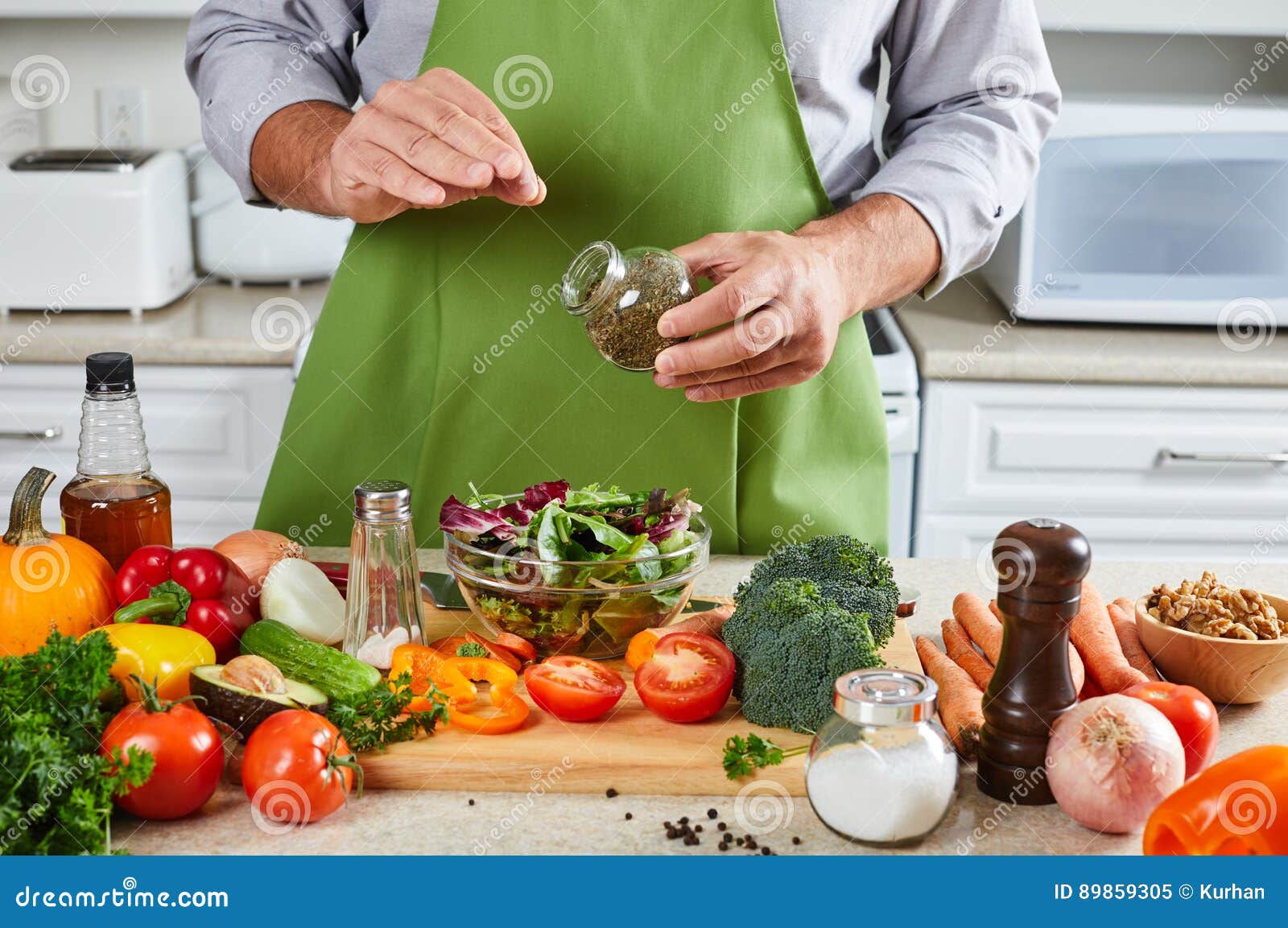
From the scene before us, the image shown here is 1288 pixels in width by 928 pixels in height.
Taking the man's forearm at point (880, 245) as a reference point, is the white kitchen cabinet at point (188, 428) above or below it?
below

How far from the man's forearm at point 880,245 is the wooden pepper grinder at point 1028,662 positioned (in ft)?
1.41

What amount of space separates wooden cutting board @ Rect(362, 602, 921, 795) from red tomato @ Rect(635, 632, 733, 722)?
2 centimetres

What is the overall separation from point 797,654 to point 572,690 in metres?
0.17

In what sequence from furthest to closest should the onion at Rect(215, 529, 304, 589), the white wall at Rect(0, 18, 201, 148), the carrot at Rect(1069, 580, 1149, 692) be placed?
the white wall at Rect(0, 18, 201, 148) → the onion at Rect(215, 529, 304, 589) → the carrot at Rect(1069, 580, 1149, 692)

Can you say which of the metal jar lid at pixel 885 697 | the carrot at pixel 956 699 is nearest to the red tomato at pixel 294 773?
the metal jar lid at pixel 885 697

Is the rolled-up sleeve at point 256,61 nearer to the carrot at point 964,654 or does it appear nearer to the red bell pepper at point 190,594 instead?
the red bell pepper at point 190,594

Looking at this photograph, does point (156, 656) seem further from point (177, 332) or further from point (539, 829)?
point (177, 332)

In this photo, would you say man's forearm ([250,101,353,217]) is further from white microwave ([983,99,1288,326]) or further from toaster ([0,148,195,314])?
white microwave ([983,99,1288,326])

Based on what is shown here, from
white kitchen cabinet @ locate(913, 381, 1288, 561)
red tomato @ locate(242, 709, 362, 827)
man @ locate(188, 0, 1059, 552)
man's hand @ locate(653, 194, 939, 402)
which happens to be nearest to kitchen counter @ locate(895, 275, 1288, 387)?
white kitchen cabinet @ locate(913, 381, 1288, 561)

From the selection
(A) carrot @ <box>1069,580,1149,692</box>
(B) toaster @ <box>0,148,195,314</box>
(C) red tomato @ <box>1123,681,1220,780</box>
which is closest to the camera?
(C) red tomato @ <box>1123,681,1220,780</box>

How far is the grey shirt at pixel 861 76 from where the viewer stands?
1317mm

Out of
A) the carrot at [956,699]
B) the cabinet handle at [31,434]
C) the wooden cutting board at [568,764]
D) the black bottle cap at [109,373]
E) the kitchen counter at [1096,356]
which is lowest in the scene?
the wooden cutting board at [568,764]

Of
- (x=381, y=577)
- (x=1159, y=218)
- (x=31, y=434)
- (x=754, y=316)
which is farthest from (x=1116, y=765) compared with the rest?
(x=31, y=434)

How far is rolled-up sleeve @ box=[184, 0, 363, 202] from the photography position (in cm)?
132
